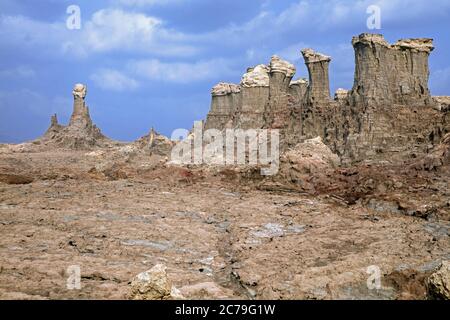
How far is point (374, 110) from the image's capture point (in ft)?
95.7

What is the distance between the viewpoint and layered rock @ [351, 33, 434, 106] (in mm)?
29766

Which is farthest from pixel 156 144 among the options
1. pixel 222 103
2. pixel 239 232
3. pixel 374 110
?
pixel 239 232

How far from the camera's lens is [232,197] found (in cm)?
1911

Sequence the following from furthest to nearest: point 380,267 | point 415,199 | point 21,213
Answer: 1. point 415,199
2. point 21,213
3. point 380,267

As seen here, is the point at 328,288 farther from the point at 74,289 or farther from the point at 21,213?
the point at 21,213

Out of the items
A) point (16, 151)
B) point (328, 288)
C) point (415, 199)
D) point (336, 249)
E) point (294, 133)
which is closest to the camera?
point (328, 288)

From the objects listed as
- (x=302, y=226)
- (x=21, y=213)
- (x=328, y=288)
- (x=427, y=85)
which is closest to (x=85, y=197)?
(x=21, y=213)

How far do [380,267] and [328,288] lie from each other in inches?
63.7

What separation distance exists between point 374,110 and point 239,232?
19480mm

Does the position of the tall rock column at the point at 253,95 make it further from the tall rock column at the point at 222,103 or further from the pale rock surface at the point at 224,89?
the pale rock surface at the point at 224,89

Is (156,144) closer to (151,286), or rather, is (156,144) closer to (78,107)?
(78,107)

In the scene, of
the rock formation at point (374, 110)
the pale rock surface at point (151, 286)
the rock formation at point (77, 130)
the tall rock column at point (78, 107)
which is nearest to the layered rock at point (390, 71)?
the rock formation at point (374, 110)

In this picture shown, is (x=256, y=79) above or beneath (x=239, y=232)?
above

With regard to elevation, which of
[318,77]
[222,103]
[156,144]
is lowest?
[156,144]
